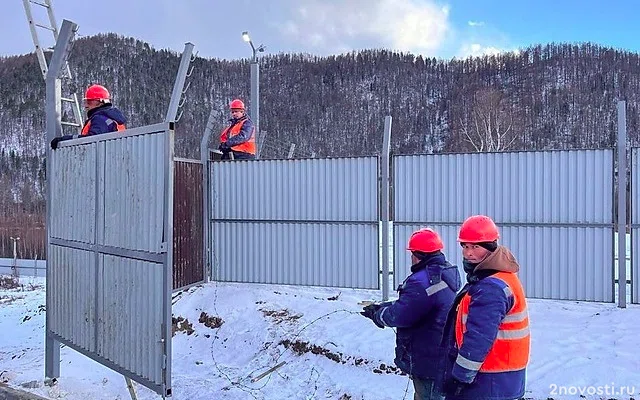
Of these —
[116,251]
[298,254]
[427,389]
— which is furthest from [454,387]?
[298,254]

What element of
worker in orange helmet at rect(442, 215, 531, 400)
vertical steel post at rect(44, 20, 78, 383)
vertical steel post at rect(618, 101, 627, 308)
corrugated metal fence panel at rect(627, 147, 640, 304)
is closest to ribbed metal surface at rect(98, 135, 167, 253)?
vertical steel post at rect(44, 20, 78, 383)

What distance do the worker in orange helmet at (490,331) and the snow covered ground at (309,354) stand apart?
108 inches

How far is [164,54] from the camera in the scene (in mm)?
104625

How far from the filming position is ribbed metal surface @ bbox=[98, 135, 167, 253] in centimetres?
421

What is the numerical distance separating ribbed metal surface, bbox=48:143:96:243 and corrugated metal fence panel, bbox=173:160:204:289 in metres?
2.51

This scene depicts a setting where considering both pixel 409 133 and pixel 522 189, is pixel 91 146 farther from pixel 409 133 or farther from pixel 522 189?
pixel 409 133

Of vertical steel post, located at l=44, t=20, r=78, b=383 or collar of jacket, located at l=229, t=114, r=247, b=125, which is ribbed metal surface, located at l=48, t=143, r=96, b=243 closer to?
vertical steel post, located at l=44, t=20, r=78, b=383

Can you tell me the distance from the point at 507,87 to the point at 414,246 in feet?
270

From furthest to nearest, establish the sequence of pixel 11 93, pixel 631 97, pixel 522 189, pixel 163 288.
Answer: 1. pixel 11 93
2. pixel 631 97
3. pixel 522 189
4. pixel 163 288

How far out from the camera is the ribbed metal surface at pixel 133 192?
13.8 ft

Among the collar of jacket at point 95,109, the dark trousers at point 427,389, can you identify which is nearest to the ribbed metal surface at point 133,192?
the collar of jacket at point 95,109

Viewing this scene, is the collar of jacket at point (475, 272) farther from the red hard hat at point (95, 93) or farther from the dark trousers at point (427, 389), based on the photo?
the red hard hat at point (95, 93)

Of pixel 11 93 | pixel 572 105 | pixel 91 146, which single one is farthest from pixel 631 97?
pixel 11 93

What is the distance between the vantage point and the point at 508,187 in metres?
7.48
